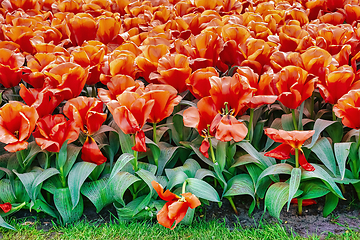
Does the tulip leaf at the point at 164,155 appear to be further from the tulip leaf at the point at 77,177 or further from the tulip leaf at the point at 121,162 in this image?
the tulip leaf at the point at 77,177

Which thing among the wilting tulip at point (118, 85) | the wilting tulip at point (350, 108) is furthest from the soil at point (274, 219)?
the wilting tulip at point (118, 85)

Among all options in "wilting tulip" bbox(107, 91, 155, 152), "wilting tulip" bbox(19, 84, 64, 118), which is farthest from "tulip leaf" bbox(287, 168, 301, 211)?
"wilting tulip" bbox(19, 84, 64, 118)

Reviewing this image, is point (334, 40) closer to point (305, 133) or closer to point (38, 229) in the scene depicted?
point (305, 133)

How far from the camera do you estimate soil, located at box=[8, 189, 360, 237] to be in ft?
5.32

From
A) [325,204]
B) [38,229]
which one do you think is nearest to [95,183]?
[38,229]

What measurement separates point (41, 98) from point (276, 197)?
1.17 m

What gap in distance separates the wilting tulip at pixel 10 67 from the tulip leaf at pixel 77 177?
645 millimetres

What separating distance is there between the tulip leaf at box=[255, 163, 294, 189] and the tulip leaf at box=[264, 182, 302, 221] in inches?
2.9

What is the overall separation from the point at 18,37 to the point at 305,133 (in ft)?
6.27

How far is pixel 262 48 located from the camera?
1772 mm

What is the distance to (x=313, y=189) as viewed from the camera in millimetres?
1616

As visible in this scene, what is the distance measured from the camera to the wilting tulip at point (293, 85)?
4.98ft

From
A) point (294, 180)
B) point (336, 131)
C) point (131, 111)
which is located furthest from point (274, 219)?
point (131, 111)

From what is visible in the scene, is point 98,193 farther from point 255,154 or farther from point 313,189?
point 313,189
